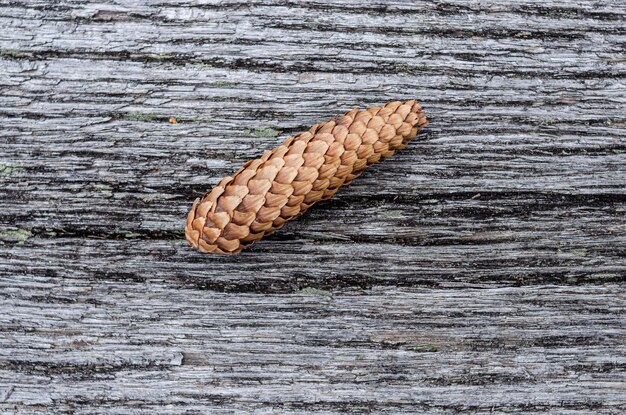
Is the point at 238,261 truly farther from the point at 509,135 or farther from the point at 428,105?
the point at 509,135

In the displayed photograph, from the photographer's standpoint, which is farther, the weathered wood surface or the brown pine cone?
the weathered wood surface

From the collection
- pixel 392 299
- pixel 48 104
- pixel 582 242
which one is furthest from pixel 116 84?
pixel 582 242

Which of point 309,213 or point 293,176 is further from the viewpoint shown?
point 309,213

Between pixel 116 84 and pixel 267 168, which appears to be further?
pixel 116 84

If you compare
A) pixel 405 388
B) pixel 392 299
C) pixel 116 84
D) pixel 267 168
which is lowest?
pixel 405 388

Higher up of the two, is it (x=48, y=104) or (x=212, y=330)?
(x=48, y=104)
